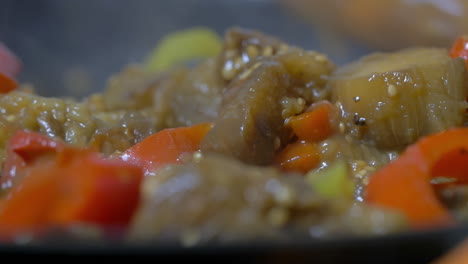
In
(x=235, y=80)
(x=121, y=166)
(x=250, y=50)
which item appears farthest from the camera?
(x=250, y=50)

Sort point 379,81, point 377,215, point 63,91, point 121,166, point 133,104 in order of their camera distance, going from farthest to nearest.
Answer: point 63,91
point 133,104
point 379,81
point 121,166
point 377,215

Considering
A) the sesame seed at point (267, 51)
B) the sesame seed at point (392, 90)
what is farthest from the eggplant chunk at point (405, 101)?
the sesame seed at point (267, 51)

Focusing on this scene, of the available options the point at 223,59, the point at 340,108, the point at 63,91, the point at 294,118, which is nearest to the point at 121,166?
the point at 294,118

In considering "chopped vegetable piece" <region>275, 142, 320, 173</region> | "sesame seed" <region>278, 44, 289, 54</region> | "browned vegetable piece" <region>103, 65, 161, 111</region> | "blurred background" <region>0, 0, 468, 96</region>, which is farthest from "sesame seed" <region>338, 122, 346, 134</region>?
"blurred background" <region>0, 0, 468, 96</region>

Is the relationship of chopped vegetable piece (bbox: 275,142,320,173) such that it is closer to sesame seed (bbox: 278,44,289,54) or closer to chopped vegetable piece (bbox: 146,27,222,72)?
sesame seed (bbox: 278,44,289,54)

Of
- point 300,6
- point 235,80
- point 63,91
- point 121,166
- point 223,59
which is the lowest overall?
point 121,166

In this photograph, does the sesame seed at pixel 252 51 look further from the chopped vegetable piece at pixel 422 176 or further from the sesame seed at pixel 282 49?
the chopped vegetable piece at pixel 422 176

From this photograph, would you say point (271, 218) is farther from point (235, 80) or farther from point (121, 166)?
point (235, 80)
